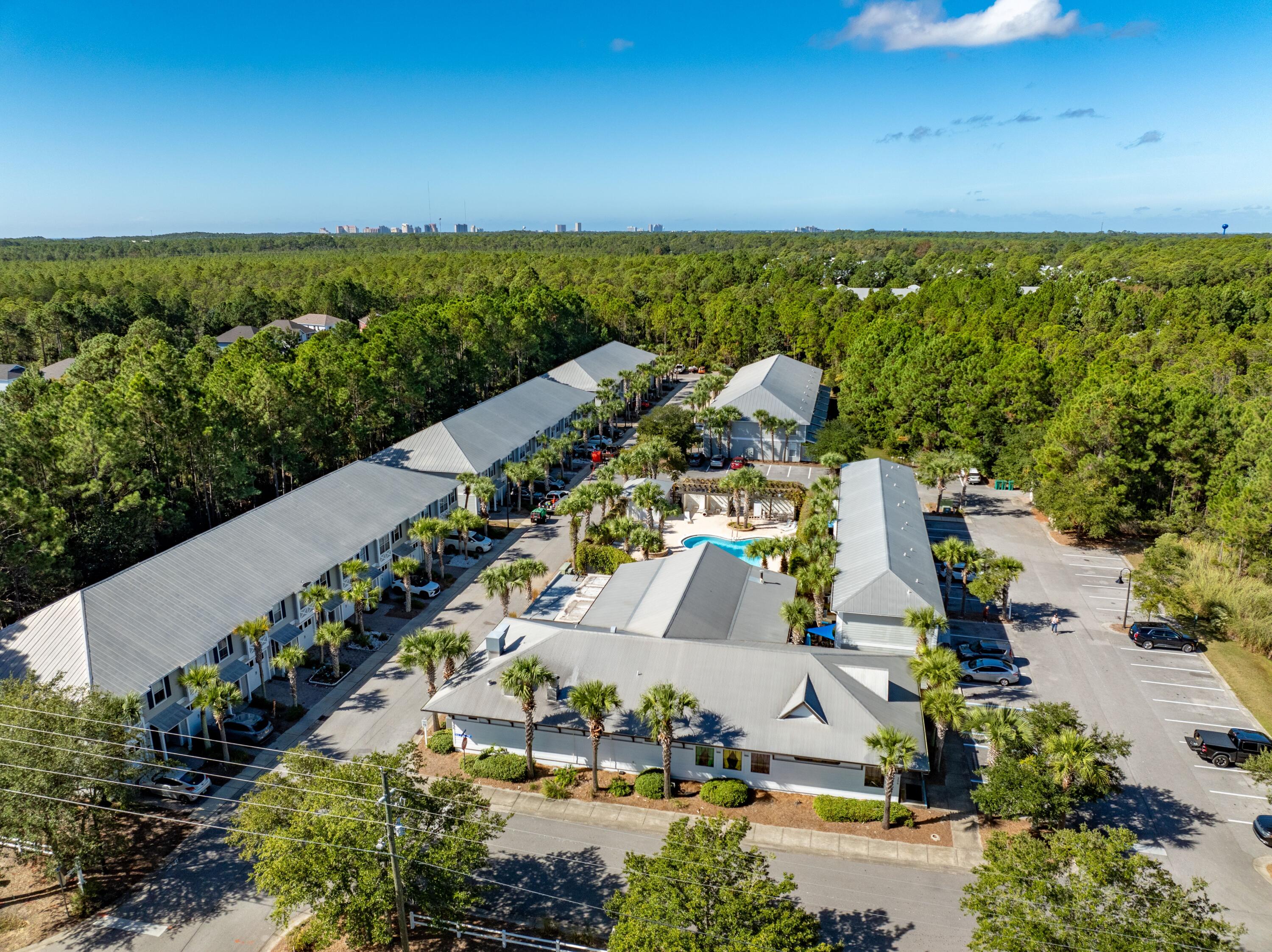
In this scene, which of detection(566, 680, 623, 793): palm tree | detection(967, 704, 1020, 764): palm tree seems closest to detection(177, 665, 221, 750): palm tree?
detection(566, 680, 623, 793): palm tree

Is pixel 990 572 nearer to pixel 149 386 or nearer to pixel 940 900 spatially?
pixel 940 900

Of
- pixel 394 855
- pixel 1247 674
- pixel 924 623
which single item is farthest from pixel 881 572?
pixel 394 855

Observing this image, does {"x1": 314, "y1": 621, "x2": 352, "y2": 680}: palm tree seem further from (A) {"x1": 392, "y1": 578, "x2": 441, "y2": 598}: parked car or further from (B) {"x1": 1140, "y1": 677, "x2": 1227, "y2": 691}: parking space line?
(B) {"x1": 1140, "y1": 677, "x2": 1227, "y2": 691}: parking space line

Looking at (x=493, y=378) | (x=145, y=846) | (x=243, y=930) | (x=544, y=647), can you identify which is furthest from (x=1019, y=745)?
(x=493, y=378)

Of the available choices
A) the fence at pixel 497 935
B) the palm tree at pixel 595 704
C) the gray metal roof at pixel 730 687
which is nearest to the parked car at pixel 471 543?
the gray metal roof at pixel 730 687

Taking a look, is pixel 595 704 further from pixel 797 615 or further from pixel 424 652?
pixel 797 615

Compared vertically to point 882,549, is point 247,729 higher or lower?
lower

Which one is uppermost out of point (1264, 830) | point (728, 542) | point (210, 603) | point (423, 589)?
point (210, 603)

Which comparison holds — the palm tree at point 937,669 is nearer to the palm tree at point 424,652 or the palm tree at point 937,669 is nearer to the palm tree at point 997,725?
the palm tree at point 997,725
